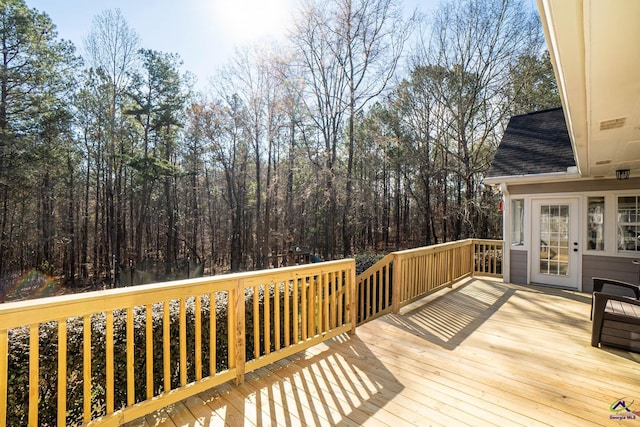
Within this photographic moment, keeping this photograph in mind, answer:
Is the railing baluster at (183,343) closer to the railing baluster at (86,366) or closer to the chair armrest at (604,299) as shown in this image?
the railing baluster at (86,366)

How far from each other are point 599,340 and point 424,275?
6.68ft

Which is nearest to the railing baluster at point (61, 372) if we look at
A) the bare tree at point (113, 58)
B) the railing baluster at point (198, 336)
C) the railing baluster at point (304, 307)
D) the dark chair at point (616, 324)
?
the railing baluster at point (198, 336)

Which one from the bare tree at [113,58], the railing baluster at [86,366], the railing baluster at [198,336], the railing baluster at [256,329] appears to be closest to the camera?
the railing baluster at [86,366]

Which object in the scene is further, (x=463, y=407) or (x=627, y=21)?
(x=463, y=407)

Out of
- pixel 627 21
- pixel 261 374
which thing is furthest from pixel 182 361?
pixel 627 21

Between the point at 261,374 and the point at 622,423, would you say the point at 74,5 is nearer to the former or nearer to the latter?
the point at 261,374

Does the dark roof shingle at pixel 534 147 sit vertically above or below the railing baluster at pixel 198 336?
above

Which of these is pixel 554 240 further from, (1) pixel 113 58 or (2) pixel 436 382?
(1) pixel 113 58

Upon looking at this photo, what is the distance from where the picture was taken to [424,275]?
4594 mm

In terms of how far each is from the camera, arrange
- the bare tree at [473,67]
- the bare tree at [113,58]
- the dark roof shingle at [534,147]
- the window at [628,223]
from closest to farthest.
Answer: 1. the window at [628,223]
2. the dark roof shingle at [534,147]
3. the bare tree at [473,67]
4. the bare tree at [113,58]

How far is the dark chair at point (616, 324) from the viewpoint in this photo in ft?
9.42

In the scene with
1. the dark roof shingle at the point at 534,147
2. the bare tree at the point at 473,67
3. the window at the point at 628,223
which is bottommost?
the window at the point at 628,223

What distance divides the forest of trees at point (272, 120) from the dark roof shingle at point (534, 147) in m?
3.35

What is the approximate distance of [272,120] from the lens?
13.1 m
